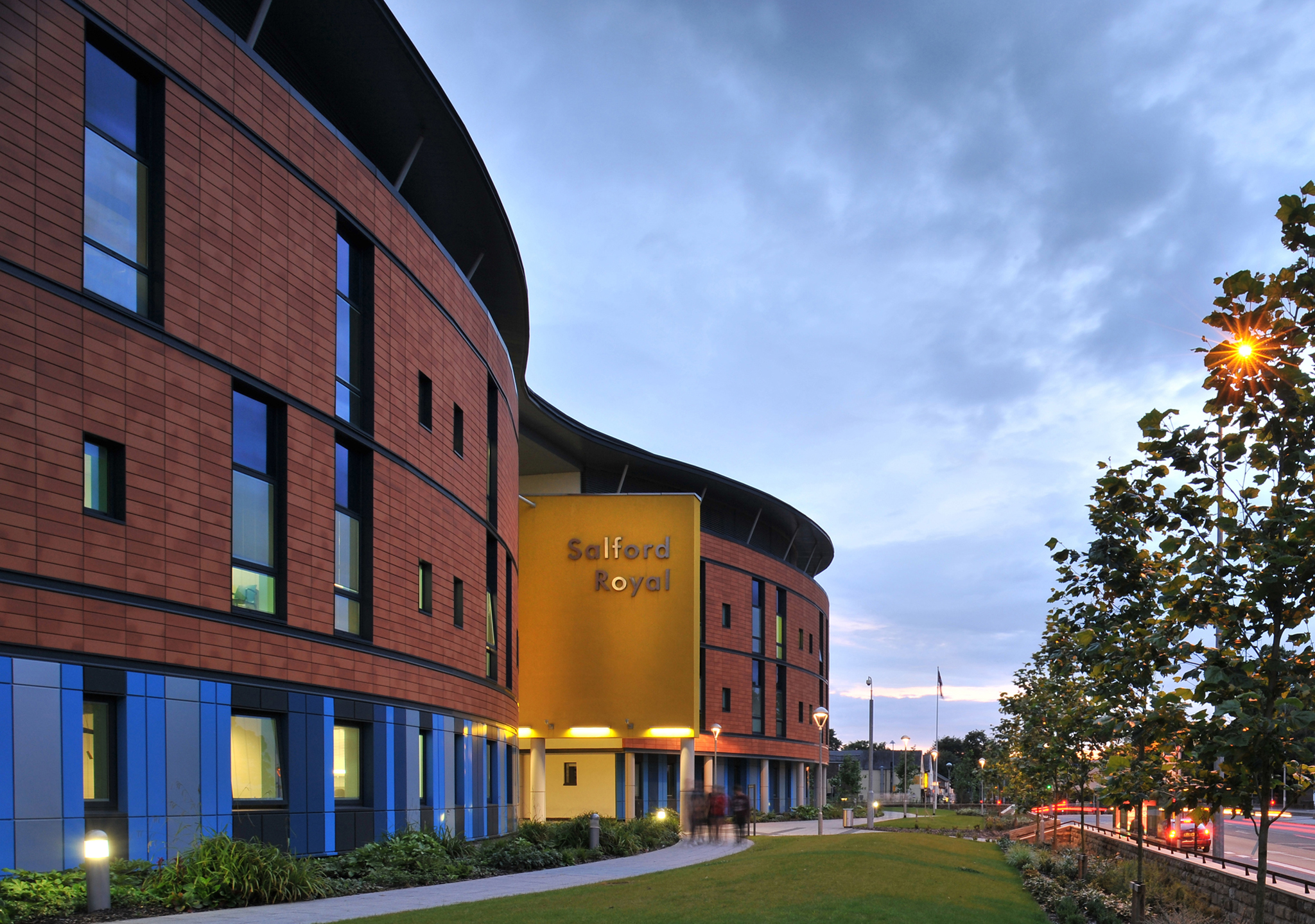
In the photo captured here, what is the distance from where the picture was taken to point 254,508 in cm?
2123

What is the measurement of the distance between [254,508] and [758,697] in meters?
47.4

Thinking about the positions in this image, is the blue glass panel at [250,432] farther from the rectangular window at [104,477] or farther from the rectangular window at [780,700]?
the rectangular window at [780,700]

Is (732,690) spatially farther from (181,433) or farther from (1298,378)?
(1298,378)

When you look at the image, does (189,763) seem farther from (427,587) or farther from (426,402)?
(426,402)

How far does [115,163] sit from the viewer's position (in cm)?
1812

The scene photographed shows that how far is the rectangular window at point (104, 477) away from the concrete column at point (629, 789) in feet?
132

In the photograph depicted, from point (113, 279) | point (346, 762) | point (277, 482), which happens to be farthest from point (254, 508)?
point (346, 762)

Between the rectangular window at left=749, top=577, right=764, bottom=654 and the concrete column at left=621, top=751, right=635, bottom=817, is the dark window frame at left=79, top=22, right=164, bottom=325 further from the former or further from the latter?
the rectangular window at left=749, top=577, right=764, bottom=654

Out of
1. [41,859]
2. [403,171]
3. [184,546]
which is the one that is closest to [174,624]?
[184,546]

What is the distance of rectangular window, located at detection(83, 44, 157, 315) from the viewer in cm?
1758

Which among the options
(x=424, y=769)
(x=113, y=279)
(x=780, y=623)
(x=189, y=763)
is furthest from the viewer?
(x=780, y=623)

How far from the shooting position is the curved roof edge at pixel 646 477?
52906 mm

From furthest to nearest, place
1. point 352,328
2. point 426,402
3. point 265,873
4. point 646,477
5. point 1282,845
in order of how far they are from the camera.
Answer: point 646,477 → point 1282,845 → point 426,402 → point 352,328 → point 265,873

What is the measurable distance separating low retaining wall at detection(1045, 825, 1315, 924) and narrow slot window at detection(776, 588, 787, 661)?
38631 millimetres
